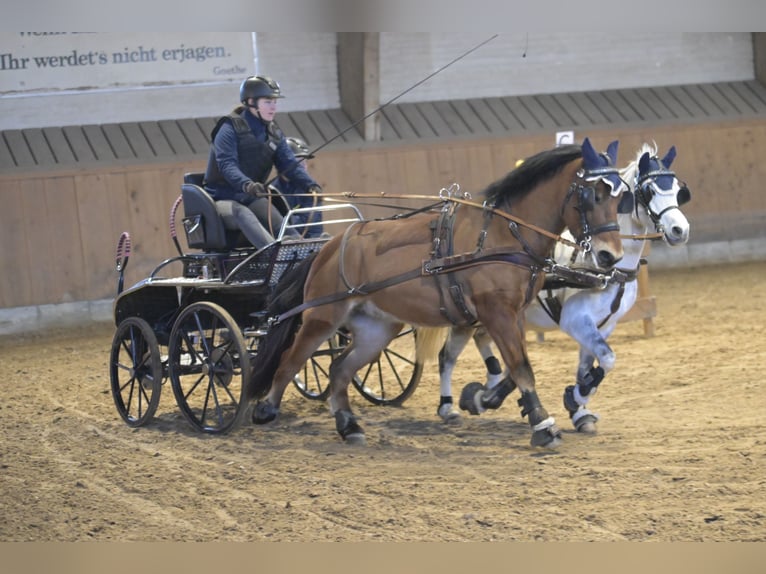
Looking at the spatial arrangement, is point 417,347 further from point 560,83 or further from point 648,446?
point 560,83

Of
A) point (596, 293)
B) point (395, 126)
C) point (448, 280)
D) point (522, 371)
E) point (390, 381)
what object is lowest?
A: point (390, 381)

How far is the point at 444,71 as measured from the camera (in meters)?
13.1

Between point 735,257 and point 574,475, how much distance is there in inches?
359

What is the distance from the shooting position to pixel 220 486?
15.9 feet

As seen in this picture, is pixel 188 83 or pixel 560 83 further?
pixel 560 83

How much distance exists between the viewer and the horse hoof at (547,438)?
5164 mm

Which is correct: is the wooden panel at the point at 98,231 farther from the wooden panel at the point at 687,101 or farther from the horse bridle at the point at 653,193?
the wooden panel at the point at 687,101

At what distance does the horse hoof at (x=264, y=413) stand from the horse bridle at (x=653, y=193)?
2342mm

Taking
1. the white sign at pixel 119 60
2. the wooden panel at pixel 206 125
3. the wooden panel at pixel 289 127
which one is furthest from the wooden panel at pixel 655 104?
the wooden panel at pixel 206 125

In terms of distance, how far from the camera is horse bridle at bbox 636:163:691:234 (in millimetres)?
5727

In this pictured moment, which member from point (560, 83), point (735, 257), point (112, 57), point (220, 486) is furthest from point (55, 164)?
point (735, 257)

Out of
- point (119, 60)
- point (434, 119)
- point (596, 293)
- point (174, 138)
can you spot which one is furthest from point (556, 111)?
point (596, 293)

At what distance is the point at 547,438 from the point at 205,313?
226 cm

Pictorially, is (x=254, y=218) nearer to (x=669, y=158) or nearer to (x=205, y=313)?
(x=205, y=313)
